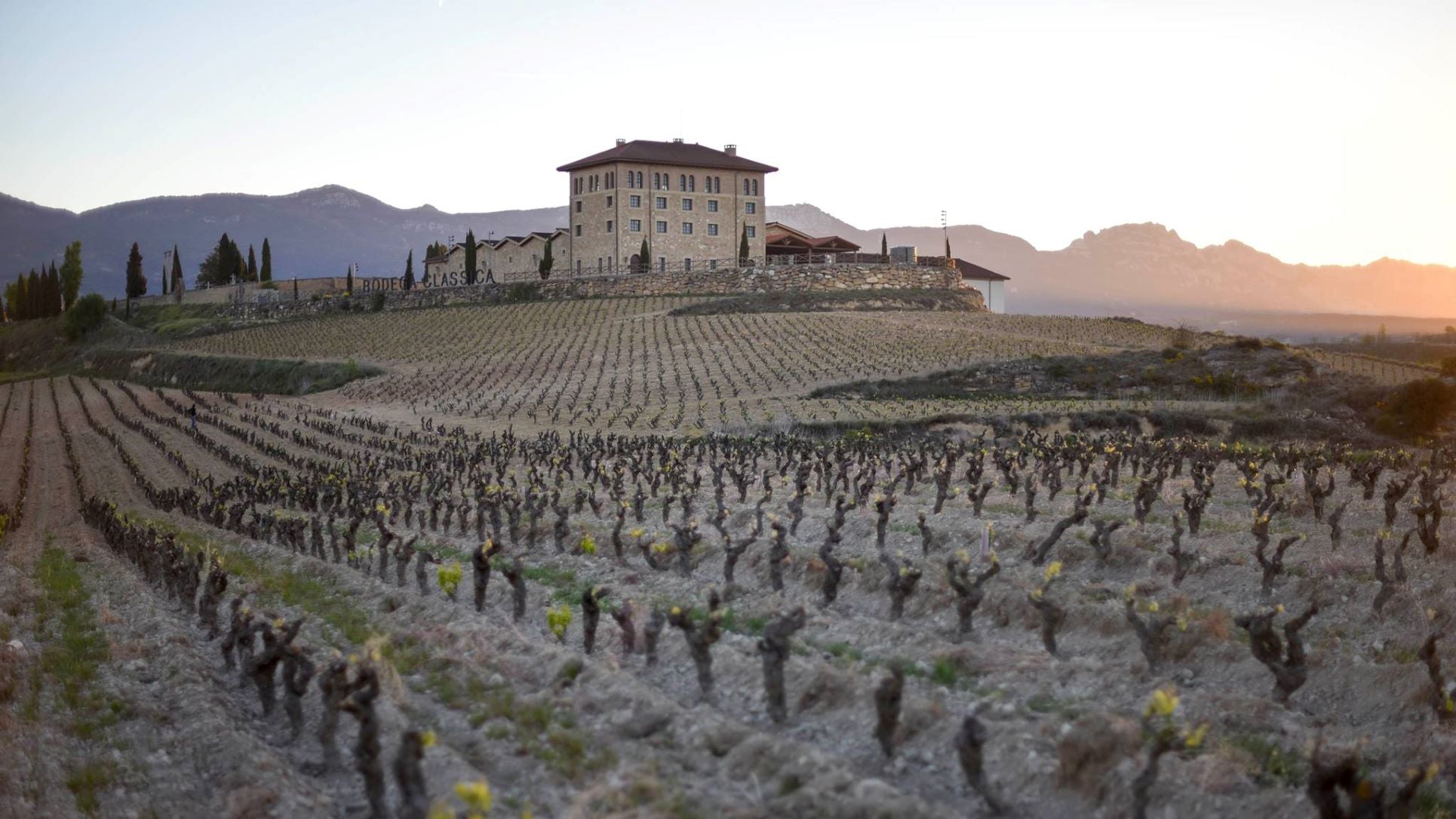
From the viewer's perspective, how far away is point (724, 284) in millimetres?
87125

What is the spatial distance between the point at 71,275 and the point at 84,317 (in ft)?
54.3

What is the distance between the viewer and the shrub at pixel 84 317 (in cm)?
9781

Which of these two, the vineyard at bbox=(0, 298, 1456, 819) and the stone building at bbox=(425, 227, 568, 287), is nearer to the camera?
the vineyard at bbox=(0, 298, 1456, 819)

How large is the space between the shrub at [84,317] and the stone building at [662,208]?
42624 millimetres

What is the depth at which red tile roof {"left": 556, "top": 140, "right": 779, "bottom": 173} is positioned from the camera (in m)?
94.0

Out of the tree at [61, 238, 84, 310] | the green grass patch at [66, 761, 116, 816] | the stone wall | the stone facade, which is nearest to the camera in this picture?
the green grass patch at [66, 761, 116, 816]

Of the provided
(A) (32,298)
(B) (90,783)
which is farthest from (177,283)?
(B) (90,783)

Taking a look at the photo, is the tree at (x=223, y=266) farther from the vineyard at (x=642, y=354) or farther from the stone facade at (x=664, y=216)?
the stone facade at (x=664, y=216)

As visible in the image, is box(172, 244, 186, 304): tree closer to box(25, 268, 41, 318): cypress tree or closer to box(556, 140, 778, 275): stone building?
box(25, 268, 41, 318): cypress tree

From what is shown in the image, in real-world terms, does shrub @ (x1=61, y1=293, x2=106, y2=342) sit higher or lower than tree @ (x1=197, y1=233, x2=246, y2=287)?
lower

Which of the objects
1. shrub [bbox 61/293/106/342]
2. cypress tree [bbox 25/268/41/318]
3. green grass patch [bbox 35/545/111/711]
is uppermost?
cypress tree [bbox 25/268/41/318]

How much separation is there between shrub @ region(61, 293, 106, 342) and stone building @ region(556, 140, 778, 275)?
42.6 metres

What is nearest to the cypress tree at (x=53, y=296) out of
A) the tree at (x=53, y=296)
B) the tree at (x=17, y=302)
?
the tree at (x=53, y=296)

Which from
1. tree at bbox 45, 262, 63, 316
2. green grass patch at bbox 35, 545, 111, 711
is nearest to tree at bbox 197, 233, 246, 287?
tree at bbox 45, 262, 63, 316
